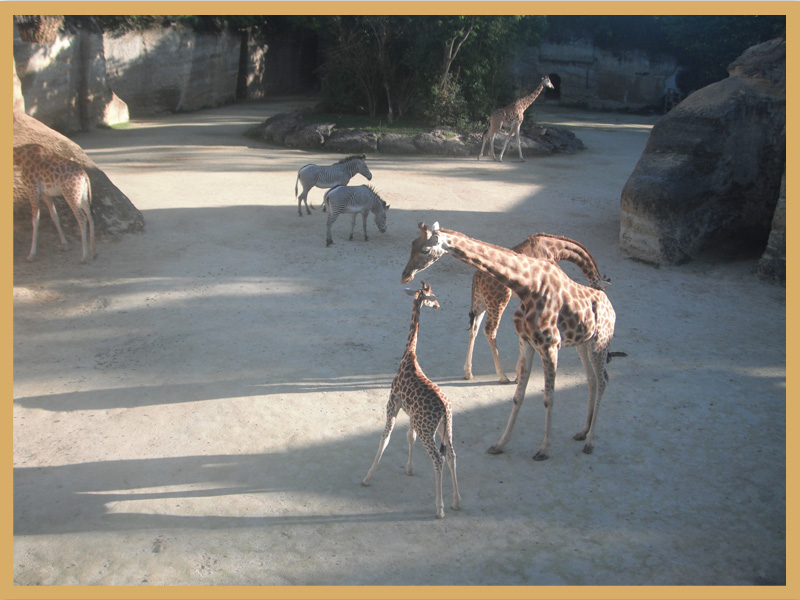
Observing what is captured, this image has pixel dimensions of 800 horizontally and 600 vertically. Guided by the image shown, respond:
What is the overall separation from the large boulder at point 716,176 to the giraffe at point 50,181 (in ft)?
26.7

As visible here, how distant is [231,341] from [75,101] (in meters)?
14.4

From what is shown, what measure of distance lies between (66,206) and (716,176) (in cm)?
992

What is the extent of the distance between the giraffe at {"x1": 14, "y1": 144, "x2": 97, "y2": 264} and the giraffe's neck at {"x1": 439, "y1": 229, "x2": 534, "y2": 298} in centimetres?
632

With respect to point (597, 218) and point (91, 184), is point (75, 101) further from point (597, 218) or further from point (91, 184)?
point (597, 218)

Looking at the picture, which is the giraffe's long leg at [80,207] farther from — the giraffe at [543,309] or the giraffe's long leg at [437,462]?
the giraffe's long leg at [437,462]

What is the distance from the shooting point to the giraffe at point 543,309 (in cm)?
490

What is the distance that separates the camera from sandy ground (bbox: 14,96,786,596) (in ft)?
14.1

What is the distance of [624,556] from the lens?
4344 millimetres

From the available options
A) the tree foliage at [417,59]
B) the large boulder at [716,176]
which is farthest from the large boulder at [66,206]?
the tree foliage at [417,59]

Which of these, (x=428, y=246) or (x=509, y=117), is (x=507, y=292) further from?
(x=509, y=117)

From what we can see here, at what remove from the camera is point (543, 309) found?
5.20 meters

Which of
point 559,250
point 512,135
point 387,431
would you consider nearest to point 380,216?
point 559,250

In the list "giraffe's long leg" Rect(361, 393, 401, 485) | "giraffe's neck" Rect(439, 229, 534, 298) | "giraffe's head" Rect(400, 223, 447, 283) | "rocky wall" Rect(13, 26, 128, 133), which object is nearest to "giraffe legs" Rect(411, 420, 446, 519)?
"giraffe's long leg" Rect(361, 393, 401, 485)

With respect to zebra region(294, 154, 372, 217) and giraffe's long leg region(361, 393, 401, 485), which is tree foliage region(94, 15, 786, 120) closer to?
zebra region(294, 154, 372, 217)
